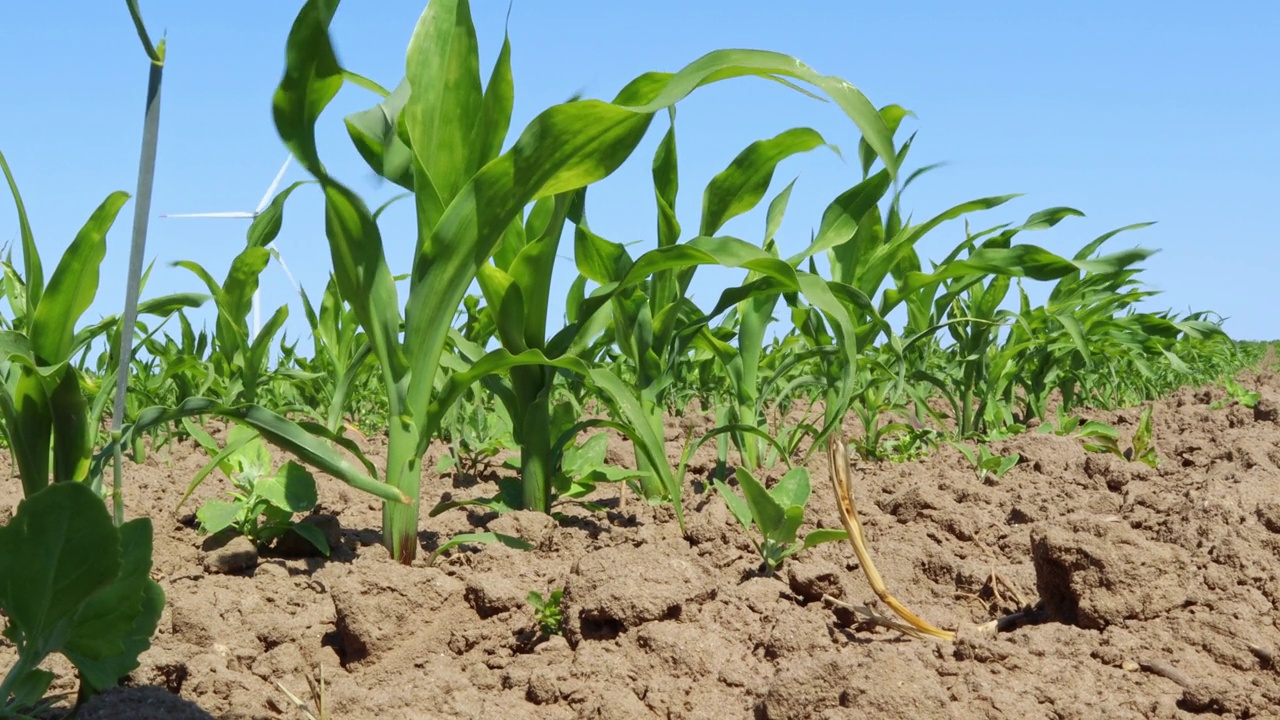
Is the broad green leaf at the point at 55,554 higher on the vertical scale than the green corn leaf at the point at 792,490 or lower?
lower

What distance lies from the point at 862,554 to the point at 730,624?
0.71ft

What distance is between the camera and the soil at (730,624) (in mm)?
1360

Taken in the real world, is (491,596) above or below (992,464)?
below

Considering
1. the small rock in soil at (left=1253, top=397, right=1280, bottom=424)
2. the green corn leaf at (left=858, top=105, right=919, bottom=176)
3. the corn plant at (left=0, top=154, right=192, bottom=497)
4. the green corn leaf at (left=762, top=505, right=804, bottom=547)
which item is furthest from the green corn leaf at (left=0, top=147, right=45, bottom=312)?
the small rock in soil at (left=1253, top=397, right=1280, bottom=424)

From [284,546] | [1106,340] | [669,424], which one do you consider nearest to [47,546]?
[284,546]

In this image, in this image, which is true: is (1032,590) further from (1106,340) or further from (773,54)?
(1106,340)

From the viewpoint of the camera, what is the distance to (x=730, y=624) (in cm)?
161

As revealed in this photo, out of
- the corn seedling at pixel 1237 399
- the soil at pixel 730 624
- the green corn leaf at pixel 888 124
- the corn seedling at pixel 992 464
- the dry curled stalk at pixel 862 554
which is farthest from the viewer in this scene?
the corn seedling at pixel 1237 399

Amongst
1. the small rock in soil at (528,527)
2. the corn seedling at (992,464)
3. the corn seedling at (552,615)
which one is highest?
the corn seedling at (992,464)

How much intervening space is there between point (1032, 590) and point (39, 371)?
1.60 meters

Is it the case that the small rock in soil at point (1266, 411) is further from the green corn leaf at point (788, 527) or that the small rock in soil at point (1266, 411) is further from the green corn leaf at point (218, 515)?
the green corn leaf at point (218, 515)

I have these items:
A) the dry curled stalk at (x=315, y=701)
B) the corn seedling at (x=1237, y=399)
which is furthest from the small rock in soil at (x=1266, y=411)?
the dry curled stalk at (x=315, y=701)

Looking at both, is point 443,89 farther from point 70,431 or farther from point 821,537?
point 821,537

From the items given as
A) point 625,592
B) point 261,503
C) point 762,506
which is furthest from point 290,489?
point 762,506
